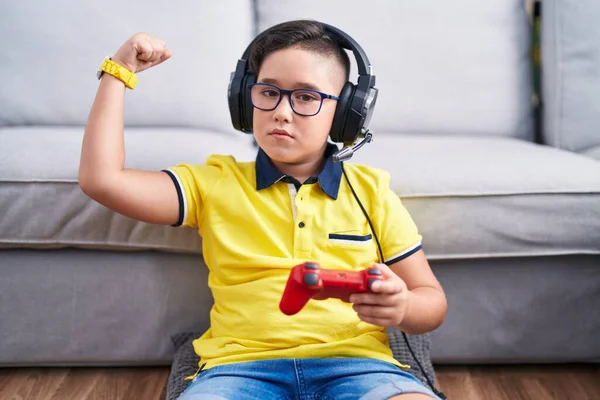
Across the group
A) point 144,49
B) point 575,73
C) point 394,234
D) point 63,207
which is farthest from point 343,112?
point 575,73

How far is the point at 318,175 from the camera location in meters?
1.06

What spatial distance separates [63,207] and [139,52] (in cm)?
37

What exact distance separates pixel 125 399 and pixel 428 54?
119cm

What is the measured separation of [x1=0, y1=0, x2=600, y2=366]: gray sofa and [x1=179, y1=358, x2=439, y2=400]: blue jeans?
350mm

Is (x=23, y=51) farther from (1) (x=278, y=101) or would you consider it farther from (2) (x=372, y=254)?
(2) (x=372, y=254)

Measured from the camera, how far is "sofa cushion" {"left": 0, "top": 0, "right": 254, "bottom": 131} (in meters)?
1.61

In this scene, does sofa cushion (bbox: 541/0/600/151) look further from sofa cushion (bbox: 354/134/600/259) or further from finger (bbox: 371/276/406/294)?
Result: finger (bbox: 371/276/406/294)

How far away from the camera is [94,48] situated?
5.36 ft

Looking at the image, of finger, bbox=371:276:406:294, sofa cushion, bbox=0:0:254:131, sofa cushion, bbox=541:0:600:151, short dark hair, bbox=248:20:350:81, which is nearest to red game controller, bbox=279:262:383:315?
finger, bbox=371:276:406:294

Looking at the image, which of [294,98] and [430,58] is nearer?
[294,98]

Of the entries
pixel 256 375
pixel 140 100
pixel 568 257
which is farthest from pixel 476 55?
pixel 256 375

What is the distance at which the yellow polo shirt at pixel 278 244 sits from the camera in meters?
1.00

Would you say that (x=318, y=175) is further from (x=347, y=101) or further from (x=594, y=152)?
(x=594, y=152)

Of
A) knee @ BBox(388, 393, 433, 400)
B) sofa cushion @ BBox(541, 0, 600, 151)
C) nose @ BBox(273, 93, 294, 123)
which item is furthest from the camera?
sofa cushion @ BBox(541, 0, 600, 151)
